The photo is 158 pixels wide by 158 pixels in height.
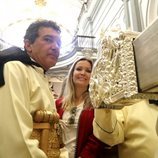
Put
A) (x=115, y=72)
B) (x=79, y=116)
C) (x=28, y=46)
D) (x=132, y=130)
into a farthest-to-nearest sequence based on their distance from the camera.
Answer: (x=79, y=116) → (x=28, y=46) → (x=132, y=130) → (x=115, y=72)

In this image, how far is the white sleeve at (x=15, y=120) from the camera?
5.09 ft

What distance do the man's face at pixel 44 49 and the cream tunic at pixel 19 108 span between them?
0.24 metres

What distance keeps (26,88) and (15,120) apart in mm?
256

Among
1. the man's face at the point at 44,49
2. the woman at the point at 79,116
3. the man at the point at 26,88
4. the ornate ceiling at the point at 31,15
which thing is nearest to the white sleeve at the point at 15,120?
the man at the point at 26,88

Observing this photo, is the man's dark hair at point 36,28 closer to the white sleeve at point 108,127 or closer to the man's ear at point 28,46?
the man's ear at point 28,46

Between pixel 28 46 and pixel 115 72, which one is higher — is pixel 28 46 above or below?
above

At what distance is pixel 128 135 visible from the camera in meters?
2.11

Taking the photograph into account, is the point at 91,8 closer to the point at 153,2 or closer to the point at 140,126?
the point at 153,2

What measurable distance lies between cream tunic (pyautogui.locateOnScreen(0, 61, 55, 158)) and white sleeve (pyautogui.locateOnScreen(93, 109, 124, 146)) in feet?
1.18

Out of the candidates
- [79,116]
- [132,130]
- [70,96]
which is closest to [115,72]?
[132,130]

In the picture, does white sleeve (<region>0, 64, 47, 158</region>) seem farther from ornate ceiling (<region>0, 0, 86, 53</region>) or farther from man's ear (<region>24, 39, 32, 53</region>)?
ornate ceiling (<region>0, 0, 86, 53</region>)

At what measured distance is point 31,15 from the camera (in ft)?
51.9

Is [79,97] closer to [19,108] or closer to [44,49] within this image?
[44,49]

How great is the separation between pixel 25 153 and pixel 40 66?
797 millimetres
